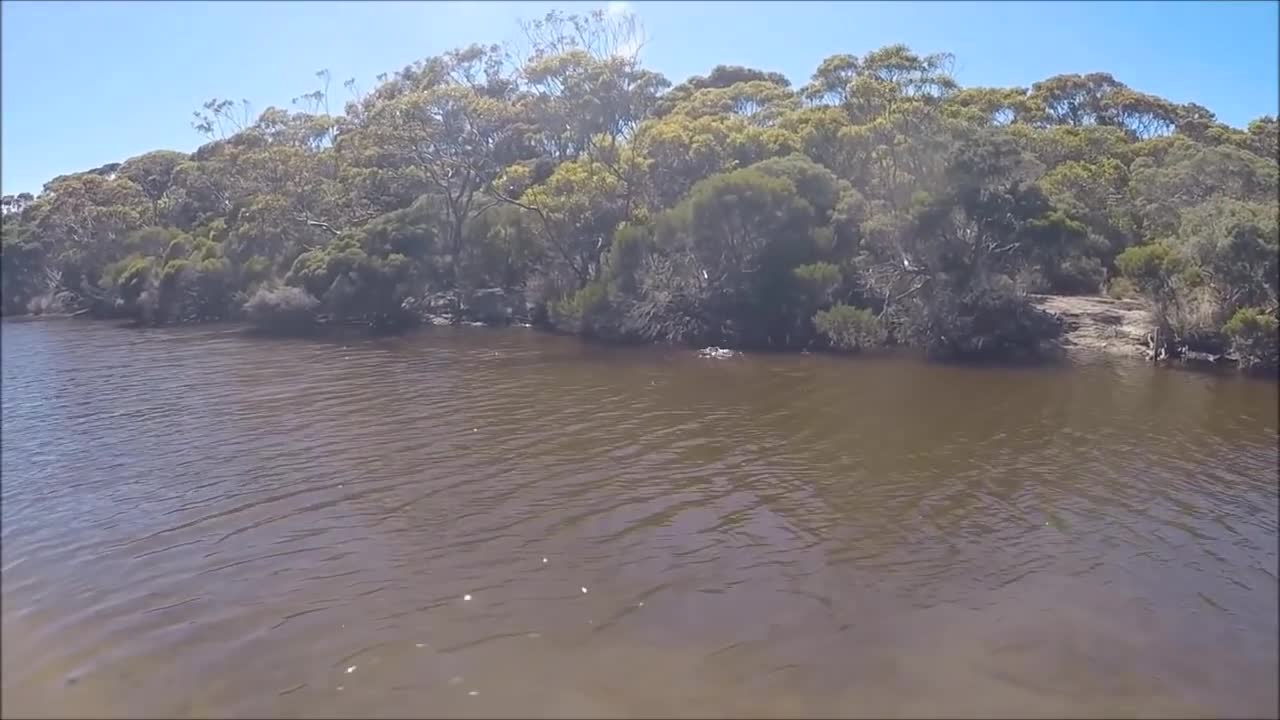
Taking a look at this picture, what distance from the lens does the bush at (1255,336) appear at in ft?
68.6

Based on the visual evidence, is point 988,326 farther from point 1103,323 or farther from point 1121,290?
point 1121,290

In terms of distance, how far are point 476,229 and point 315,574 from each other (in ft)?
131

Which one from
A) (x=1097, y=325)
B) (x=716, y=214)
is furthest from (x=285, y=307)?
(x=1097, y=325)

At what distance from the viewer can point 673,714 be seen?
8555 millimetres

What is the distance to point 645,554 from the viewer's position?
12.8 metres

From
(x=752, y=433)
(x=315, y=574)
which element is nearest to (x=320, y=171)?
(x=752, y=433)

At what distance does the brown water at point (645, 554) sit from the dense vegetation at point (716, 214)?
4288 millimetres

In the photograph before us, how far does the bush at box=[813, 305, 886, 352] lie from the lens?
33031mm

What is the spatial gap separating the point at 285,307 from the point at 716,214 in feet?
87.3

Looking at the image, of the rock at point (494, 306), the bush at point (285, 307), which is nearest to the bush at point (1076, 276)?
the rock at point (494, 306)

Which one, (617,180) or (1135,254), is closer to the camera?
(1135,254)

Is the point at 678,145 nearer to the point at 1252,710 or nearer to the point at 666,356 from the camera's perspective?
the point at 666,356

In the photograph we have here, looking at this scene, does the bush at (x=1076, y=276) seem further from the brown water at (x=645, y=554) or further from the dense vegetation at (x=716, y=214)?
the brown water at (x=645, y=554)

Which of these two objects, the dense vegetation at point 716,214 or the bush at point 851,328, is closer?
the dense vegetation at point 716,214
